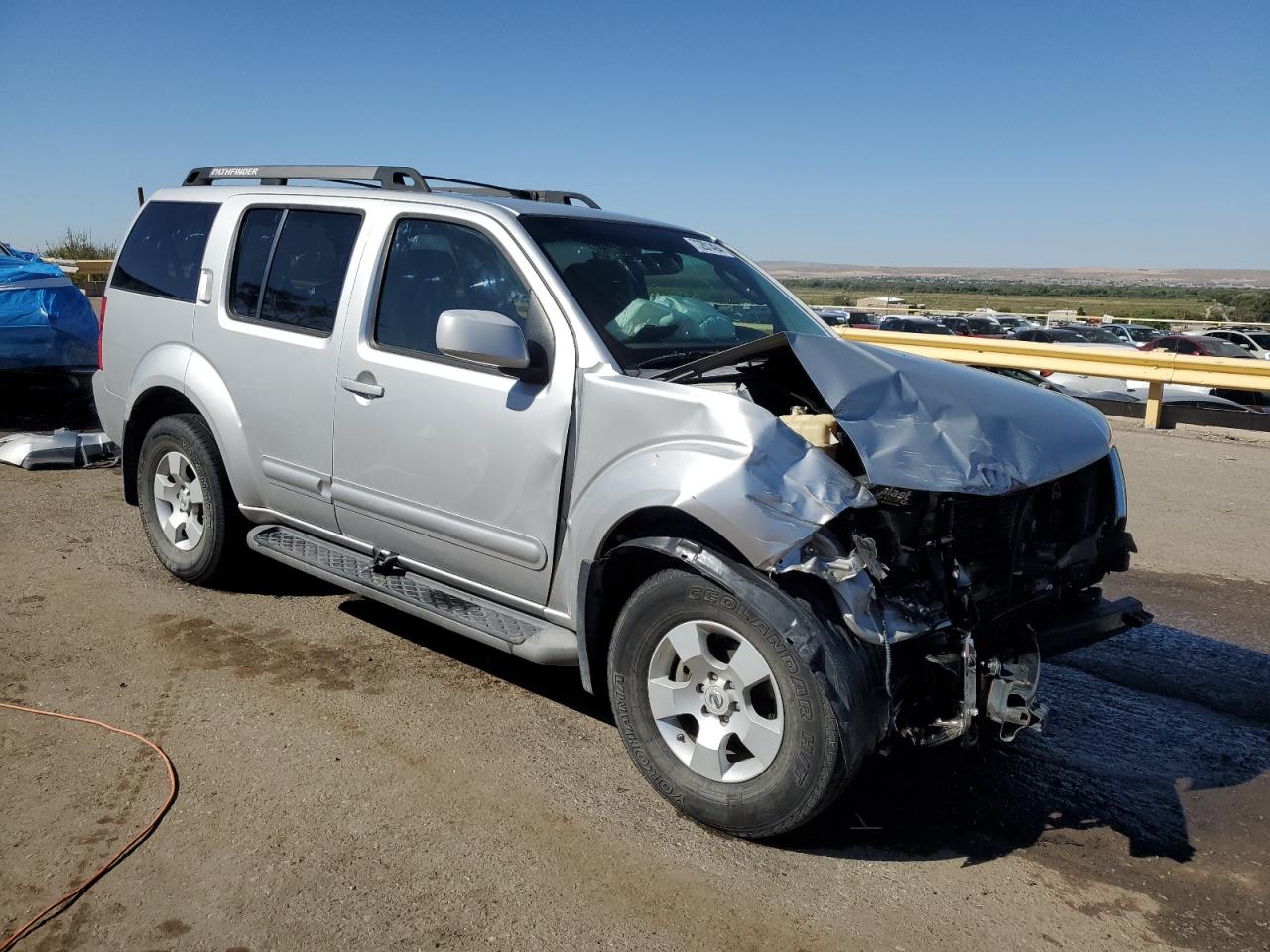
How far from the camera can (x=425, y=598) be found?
166 inches

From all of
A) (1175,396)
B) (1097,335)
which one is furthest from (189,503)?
(1097,335)

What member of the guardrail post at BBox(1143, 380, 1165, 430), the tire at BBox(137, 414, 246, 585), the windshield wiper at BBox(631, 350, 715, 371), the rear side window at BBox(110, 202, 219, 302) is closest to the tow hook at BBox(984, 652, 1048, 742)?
the windshield wiper at BBox(631, 350, 715, 371)

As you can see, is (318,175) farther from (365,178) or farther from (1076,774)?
(1076,774)

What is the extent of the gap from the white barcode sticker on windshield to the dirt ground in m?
1.99

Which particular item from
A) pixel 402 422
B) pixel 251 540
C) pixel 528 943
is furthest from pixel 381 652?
pixel 528 943

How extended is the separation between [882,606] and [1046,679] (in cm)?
212

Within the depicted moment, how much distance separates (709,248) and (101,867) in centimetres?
345

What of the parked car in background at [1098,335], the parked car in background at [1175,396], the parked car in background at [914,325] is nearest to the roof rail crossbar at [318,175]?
the parked car in background at [1175,396]

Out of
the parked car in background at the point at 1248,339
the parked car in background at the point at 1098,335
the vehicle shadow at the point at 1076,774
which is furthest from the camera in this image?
the parked car in background at the point at 1098,335

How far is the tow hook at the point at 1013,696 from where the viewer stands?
319 centimetres

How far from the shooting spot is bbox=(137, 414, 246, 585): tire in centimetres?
521

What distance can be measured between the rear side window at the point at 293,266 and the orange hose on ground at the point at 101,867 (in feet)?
5.78

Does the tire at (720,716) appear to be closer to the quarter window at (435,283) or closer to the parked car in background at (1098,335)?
the quarter window at (435,283)

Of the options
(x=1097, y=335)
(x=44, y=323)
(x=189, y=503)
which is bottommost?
(x=189, y=503)
